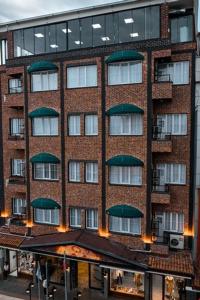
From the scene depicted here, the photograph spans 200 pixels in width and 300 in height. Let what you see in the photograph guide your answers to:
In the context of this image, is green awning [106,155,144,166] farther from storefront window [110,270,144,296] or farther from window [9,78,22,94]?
window [9,78,22,94]

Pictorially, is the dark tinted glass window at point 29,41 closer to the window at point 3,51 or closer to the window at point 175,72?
the window at point 3,51

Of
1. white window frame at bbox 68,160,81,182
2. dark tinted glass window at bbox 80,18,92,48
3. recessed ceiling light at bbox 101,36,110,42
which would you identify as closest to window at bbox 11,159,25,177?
white window frame at bbox 68,160,81,182

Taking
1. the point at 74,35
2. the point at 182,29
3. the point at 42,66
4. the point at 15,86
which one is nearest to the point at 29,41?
the point at 42,66

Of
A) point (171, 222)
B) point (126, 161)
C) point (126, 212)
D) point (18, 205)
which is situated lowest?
point (171, 222)

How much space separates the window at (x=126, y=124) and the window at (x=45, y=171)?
5414 mm

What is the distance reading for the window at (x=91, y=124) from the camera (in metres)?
19.9

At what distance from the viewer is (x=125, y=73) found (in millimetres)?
19078

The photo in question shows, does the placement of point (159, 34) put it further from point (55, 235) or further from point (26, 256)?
point (26, 256)

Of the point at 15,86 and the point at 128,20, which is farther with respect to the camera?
the point at 15,86

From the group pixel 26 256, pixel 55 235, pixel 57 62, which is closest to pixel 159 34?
pixel 57 62

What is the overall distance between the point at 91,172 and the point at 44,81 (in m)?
7.84

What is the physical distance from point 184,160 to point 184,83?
513 cm

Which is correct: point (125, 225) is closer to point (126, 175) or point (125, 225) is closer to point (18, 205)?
point (126, 175)

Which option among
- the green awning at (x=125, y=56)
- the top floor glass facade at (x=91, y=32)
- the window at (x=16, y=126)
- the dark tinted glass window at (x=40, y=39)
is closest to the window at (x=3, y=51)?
the top floor glass facade at (x=91, y=32)
